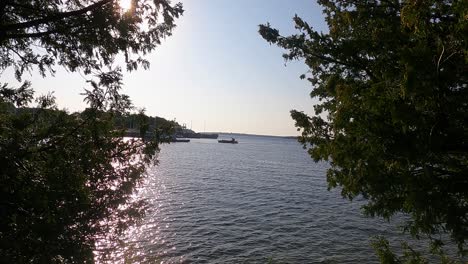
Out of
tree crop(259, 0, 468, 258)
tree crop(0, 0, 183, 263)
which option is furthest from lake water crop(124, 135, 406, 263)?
tree crop(259, 0, 468, 258)

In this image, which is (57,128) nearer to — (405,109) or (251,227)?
(405,109)

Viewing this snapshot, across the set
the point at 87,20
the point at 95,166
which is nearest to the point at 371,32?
the point at 87,20

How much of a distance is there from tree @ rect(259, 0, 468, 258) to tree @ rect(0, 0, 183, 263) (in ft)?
15.0

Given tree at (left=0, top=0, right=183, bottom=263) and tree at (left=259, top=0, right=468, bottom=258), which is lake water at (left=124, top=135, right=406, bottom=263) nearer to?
tree at (left=0, top=0, right=183, bottom=263)

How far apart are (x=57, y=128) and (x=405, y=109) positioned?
6905 millimetres

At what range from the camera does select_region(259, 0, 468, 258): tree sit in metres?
6.38

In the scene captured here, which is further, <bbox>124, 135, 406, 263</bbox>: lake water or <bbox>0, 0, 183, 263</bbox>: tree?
<bbox>124, 135, 406, 263</bbox>: lake water

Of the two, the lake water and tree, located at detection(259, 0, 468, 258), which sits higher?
tree, located at detection(259, 0, 468, 258)

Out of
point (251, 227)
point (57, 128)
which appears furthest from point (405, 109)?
point (251, 227)

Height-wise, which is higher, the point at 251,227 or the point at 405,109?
the point at 405,109

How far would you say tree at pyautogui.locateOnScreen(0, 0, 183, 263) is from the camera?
6352 millimetres

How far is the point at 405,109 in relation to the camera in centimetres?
674

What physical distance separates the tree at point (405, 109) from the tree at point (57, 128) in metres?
4.57

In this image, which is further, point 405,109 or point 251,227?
point 251,227
